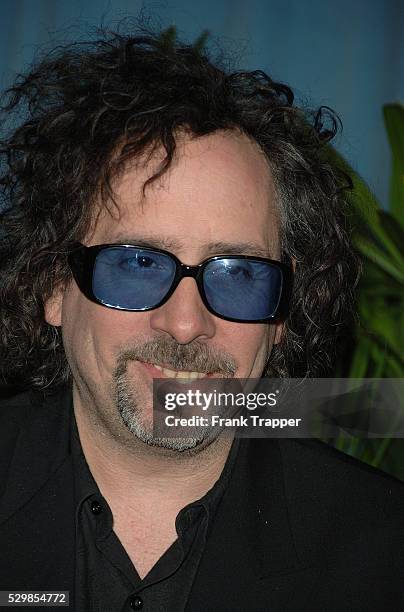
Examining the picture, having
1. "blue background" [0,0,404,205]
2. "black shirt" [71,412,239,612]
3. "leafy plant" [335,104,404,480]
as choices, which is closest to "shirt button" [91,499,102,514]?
"black shirt" [71,412,239,612]

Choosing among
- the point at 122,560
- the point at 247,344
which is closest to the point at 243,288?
the point at 247,344

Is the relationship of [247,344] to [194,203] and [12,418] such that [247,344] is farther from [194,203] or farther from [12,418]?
[12,418]

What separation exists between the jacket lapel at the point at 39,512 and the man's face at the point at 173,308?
12 centimetres

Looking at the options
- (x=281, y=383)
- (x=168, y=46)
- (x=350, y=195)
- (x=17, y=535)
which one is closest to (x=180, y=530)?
(x=17, y=535)

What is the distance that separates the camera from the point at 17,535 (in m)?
1.49

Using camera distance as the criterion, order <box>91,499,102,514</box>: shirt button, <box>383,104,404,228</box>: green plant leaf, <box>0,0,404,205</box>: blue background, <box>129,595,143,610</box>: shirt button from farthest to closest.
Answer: <box>0,0,404,205</box>: blue background, <box>383,104,404,228</box>: green plant leaf, <box>91,499,102,514</box>: shirt button, <box>129,595,143,610</box>: shirt button

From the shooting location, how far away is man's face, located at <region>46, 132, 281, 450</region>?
1444mm

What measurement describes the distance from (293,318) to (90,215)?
1.86 ft

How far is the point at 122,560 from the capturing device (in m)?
1.46

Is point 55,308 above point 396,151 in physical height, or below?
below

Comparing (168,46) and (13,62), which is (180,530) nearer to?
(168,46)

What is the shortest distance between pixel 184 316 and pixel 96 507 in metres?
0.41

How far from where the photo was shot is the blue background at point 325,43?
2.69m

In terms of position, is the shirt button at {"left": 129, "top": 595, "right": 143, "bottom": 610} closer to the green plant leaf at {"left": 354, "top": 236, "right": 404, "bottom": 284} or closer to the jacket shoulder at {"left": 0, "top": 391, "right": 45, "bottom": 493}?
the jacket shoulder at {"left": 0, "top": 391, "right": 45, "bottom": 493}
